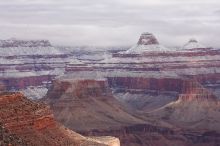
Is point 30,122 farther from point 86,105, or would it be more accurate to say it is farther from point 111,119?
point 86,105

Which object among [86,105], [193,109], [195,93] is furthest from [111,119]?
[195,93]

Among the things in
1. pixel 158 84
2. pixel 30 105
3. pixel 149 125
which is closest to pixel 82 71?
pixel 158 84

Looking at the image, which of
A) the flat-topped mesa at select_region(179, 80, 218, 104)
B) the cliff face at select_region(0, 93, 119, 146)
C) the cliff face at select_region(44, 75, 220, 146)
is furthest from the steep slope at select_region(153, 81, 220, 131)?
the cliff face at select_region(0, 93, 119, 146)

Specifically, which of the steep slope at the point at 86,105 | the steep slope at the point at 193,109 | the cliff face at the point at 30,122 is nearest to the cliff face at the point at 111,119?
the steep slope at the point at 86,105

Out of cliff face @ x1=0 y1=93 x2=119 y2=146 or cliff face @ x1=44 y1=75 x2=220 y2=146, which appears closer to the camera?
cliff face @ x1=0 y1=93 x2=119 y2=146

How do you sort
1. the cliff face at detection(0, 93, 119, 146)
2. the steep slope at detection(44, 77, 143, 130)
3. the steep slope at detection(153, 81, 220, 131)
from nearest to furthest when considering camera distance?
the cliff face at detection(0, 93, 119, 146)
the steep slope at detection(44, 77, 143, 130)
the steep slope at detection(153, 81, 220, 131)

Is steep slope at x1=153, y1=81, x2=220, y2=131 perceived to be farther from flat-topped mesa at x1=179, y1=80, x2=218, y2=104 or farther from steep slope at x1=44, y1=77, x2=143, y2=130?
steep slope at x1=44, y1=77, x2=143, y2=130

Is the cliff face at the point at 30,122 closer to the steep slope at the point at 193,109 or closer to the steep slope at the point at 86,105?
the steep slope at the point at 86,105
